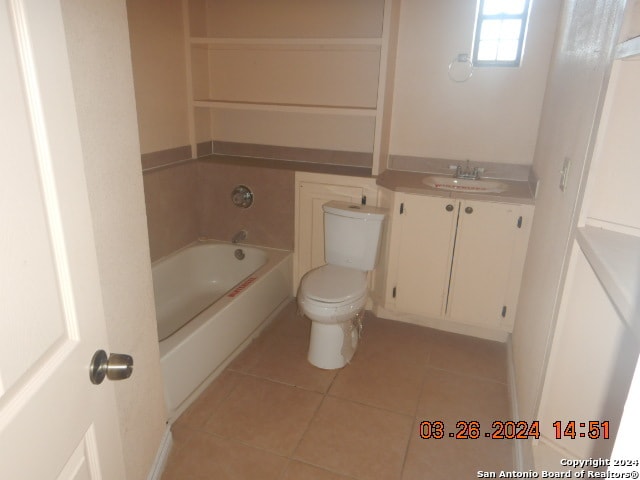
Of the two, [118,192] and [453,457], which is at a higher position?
[118,192]

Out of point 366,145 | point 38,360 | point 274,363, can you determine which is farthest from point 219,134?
point 38,360

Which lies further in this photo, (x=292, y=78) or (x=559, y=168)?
(x=292, y=78)

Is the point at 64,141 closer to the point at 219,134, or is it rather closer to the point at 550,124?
the point at 550,124

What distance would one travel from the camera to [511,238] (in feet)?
7.94

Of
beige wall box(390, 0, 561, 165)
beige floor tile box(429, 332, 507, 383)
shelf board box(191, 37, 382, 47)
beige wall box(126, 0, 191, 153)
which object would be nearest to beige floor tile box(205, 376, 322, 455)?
beige floor tile box(429, 332, 507, 383)

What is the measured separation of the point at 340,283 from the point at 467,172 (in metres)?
1.07

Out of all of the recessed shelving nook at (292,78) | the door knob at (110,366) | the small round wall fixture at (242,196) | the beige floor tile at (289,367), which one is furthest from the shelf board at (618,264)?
the small round wall fixture at (242,196)

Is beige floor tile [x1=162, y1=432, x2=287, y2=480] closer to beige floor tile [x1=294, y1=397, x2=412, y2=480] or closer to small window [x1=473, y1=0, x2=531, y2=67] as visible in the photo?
beige floor tile [x1=294, y1=397, x2=412, y2=480]

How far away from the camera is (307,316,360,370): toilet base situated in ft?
7.78

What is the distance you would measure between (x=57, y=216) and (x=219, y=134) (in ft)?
9.00

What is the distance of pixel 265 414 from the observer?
2.07 metres

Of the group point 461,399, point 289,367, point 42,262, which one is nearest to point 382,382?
point 461,399

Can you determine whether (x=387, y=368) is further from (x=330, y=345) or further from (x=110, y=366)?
(x=110, y=366)

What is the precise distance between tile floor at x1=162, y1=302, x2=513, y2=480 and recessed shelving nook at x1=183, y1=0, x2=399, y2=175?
121cm
